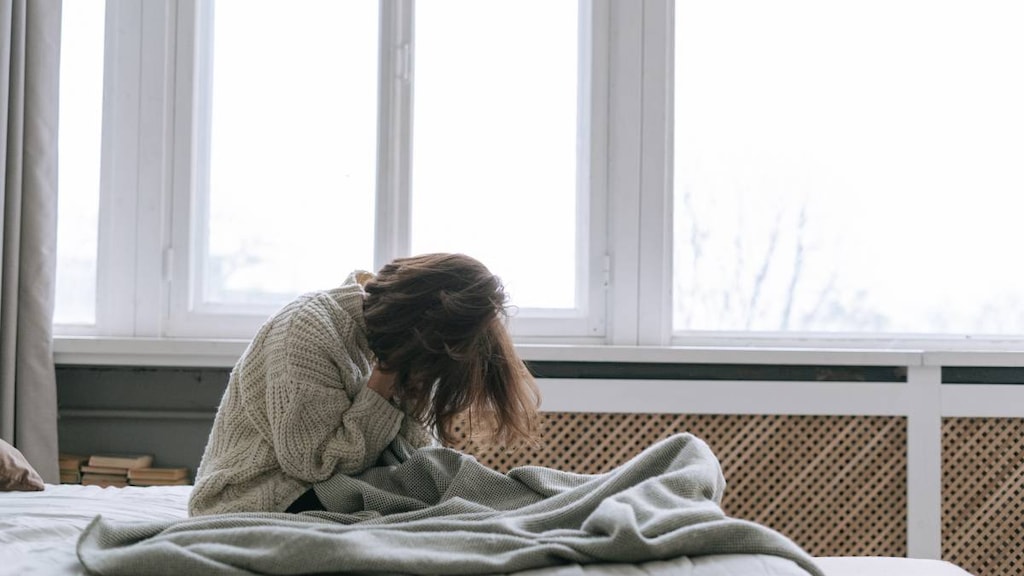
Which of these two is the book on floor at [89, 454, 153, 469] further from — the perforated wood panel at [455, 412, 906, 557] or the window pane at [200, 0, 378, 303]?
the perforated wood panel at [455, 412, 906, 557]

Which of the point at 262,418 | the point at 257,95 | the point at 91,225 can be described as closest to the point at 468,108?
the point at 257,95

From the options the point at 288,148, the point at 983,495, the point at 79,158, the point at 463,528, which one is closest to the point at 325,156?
the point at 288,148

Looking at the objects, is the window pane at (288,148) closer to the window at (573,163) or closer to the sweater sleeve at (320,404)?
the window at (573,163)

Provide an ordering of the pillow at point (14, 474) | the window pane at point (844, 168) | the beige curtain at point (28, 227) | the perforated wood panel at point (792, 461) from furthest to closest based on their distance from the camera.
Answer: the window pane at point (844, 168) < the perforated wood panel at point (792, 461) < the beige curtain at point (28, 227) < the pillow at point (14, 474)

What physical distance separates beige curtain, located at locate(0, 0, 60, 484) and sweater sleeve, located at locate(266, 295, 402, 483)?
1.18 m

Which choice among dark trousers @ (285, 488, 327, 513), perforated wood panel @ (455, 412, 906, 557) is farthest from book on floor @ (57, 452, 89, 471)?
dark trousers @ (285, 488, 327, 513)

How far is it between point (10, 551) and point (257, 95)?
160 centimetres

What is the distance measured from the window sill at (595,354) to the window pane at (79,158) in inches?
7.7

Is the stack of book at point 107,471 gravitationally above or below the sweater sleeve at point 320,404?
below

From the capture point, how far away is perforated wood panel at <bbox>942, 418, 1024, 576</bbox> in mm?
2561

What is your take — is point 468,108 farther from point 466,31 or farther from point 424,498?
point 424,498

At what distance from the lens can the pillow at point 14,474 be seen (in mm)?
1831

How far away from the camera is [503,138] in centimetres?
277

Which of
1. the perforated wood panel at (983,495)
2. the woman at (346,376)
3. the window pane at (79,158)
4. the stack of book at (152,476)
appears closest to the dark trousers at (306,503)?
the woman at (346,376)
